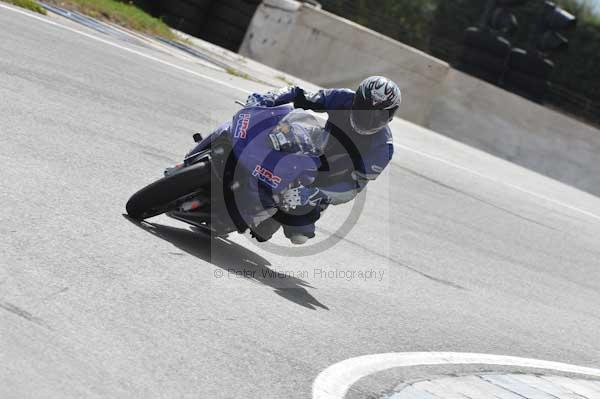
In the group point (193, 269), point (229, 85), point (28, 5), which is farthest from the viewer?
point (229, 85)

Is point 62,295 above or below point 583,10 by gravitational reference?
below

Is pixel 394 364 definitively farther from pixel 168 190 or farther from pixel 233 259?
pixel 168 190

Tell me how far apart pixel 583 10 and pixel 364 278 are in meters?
19.3

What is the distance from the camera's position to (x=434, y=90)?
1931cm

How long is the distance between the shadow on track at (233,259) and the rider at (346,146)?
26 centimetres

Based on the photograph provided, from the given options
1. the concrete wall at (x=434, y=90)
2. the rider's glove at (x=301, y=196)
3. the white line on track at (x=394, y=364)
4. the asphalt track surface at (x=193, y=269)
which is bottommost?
the white line on track at (x=394, y=364)

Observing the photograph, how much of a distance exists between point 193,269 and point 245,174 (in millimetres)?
711

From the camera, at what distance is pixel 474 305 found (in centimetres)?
836

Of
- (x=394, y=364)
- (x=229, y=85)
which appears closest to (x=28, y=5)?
(x=229, y=85)

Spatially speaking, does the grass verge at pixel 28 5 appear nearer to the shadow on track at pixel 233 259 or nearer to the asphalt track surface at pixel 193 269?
the asphalt track surface at pixel 193 269

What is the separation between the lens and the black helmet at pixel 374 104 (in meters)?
6.76

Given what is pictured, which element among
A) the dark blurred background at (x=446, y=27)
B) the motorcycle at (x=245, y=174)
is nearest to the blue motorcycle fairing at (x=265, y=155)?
the motorcycle at (x=245, y=174)

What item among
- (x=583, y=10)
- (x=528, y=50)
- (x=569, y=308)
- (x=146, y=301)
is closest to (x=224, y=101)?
(x=569, y=308)

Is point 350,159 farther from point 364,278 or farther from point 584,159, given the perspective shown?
point 584,159
